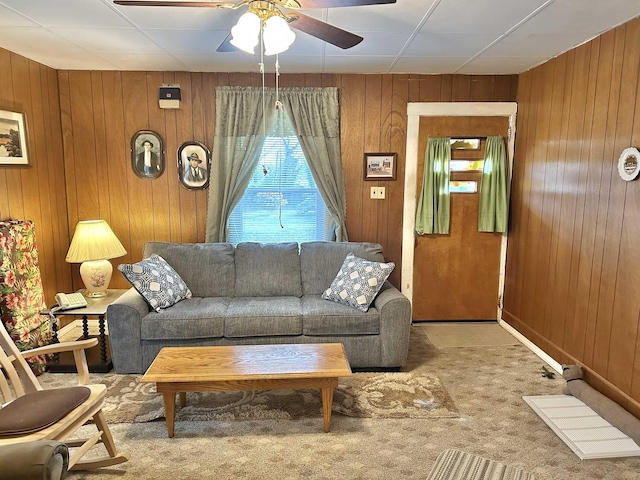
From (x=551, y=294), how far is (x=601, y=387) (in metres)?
0.82

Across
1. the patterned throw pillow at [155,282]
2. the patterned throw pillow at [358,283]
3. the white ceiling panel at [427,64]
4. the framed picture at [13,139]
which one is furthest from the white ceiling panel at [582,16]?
the framed picture at [13,139]

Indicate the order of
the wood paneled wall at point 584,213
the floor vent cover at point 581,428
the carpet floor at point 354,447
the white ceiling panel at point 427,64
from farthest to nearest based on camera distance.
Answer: the white ceiling panel at point 427,64 < the wood paneled wall at point 584,213 < the floor vent cover at point 581,428 < the carpet floor at point 354,447

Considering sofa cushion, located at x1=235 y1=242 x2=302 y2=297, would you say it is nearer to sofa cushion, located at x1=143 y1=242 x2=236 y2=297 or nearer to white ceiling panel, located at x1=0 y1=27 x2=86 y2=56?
sofa cushion, located at x1=143 y1=242 x2=236 y2=297

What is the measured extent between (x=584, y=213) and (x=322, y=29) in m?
2.20

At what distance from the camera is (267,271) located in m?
3.84

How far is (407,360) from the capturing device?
359 cm

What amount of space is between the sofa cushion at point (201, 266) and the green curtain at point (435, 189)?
1851 millimetres

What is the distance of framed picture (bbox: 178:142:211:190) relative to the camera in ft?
13.8

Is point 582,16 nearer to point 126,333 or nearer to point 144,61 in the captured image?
point 144,61

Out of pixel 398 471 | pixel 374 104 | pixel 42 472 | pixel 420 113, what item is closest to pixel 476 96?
pixel 420 113

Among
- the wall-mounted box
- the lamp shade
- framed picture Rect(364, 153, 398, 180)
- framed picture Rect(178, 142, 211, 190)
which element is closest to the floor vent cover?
framed picture Rect(364, 153, 398, 180)

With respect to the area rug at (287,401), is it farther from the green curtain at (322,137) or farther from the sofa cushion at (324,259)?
the green curtain at (322,137)

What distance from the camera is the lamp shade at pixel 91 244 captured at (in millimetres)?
3656

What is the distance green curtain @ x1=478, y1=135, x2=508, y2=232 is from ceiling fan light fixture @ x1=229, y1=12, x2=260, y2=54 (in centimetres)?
290
